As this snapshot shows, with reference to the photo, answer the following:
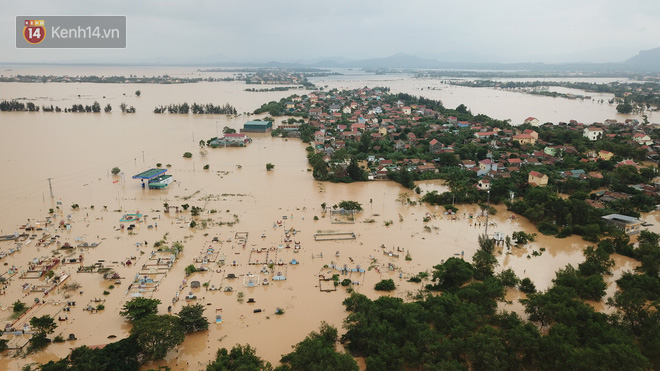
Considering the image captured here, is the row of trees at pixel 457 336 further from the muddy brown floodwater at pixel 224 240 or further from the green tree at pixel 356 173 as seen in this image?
the green tree at pixel 356 173

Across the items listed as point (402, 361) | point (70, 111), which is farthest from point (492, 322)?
point (70, 111)

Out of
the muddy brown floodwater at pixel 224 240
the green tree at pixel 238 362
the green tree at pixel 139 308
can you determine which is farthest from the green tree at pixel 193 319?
the green tree at pixel 238 362

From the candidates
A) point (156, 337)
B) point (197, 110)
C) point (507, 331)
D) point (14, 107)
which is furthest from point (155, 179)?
point (14, 107)

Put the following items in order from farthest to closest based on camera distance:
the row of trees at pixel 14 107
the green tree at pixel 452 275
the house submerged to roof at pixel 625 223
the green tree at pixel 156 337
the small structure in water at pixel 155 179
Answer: the row of trees at pixel 14 107, the small structure in water at pixel 155 179, the house submerged to roof at pixel 625 223, the green tree at pixel 452 275, the green tree at pixel 156 337

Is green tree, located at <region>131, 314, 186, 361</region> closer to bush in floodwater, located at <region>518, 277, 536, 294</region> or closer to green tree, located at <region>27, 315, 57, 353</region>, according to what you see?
green tree, located at <region>27, 315, 57, 353</region>

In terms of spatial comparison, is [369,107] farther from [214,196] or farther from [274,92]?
[214,196]

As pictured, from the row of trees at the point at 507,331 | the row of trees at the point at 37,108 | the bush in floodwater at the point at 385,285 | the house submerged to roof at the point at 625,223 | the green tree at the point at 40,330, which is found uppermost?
the row of trees at the point at 37,108

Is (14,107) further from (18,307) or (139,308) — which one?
(139,308)
